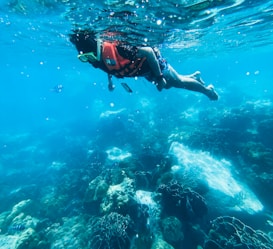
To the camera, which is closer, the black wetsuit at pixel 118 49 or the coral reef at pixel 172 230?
the black wetsuit at pixel 118 49

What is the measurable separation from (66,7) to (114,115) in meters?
19.5

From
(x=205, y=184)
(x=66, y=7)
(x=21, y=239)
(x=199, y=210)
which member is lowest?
(x=205, y=184)

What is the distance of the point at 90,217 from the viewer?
11.3 m

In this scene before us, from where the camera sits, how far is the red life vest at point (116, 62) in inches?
218

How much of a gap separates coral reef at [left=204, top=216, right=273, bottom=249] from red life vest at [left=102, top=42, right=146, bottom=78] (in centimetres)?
664

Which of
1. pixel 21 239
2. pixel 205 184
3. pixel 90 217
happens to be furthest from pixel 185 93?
pixel 21 239

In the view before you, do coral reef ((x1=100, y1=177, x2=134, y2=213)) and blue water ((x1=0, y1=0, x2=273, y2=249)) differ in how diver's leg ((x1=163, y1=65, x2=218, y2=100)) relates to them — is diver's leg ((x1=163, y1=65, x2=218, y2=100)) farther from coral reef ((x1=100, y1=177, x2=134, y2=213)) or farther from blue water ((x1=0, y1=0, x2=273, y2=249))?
coral reef ((x1=100, y1=177, x2=134, y2=213))

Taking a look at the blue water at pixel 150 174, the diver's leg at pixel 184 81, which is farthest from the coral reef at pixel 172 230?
the diver's leg at pixel 184 81

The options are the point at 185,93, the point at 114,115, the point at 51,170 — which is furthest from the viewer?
the point at 185,93

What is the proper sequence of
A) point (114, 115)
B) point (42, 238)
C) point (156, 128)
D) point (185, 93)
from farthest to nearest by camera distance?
1. point (185, 93)
2. point (114, 115)
3. point (156, 128)
4. point (42, 238)

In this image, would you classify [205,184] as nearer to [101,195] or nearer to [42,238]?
[101,195]

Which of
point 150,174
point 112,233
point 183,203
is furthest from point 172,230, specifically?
point 150,174

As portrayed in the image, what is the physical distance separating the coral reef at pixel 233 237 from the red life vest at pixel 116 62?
6640 mm

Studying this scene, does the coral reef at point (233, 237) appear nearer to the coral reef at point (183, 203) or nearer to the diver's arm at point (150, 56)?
the coral reef at point (183, 203)
